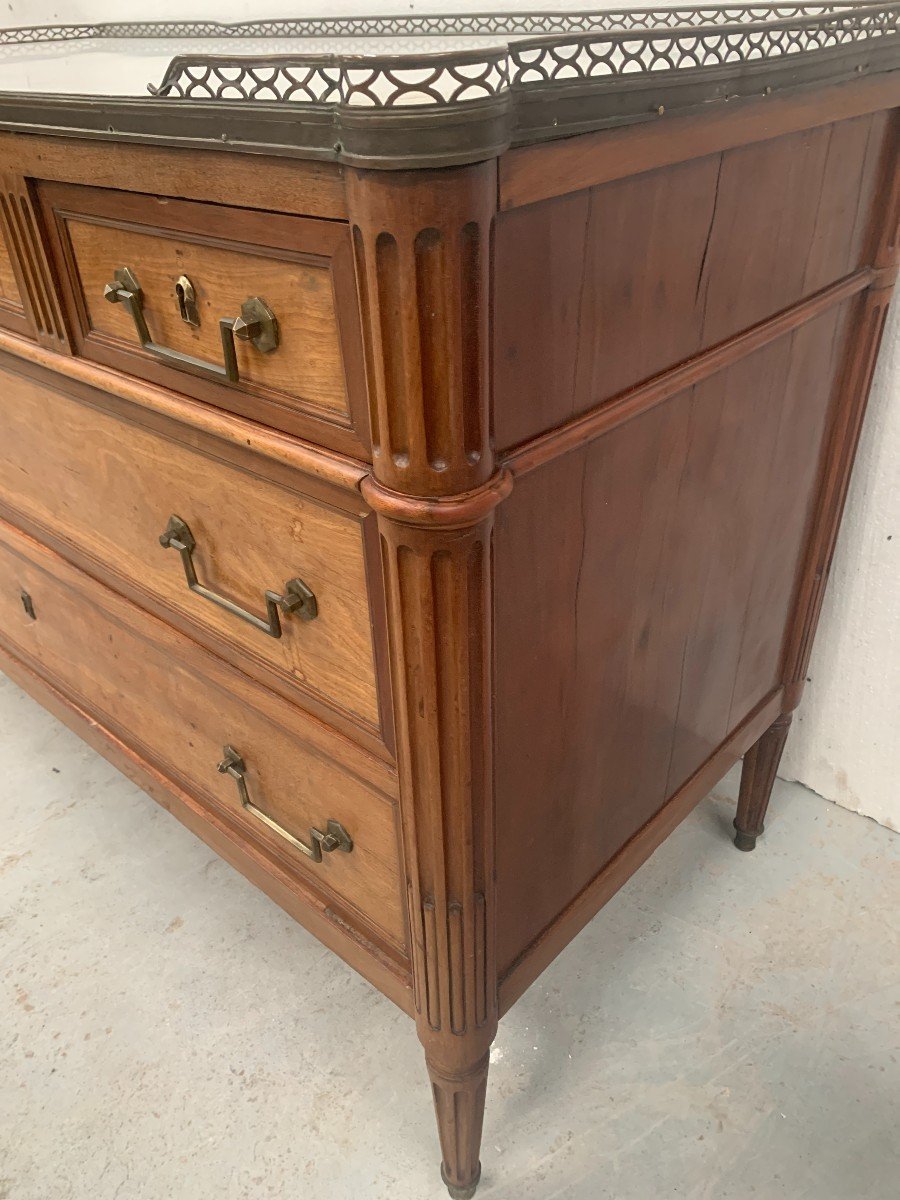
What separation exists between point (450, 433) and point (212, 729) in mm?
610

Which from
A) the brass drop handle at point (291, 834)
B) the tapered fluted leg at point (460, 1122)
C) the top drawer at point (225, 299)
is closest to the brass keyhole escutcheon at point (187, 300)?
the top drawer at point (225, 299)

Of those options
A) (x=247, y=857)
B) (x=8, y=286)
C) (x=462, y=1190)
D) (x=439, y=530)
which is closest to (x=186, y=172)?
(x=439, y=530)

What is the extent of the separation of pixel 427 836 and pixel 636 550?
324 mm

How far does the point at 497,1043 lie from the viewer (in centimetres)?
120

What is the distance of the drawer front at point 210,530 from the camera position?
0.73 metres

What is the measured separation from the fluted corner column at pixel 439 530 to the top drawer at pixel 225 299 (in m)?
0.05

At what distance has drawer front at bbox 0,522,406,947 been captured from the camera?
88cm

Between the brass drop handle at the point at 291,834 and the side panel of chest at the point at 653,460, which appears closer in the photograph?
the side panel of chest at the point at 653,460

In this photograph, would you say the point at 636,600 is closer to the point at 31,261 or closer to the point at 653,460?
the point at 653,460

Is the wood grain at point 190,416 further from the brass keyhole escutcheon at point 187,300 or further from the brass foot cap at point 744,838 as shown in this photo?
the brass foot cap at point 744,838

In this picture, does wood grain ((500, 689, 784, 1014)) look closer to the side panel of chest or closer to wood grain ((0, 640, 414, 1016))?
the side panel of chest

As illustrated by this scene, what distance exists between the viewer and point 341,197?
541 millimetres

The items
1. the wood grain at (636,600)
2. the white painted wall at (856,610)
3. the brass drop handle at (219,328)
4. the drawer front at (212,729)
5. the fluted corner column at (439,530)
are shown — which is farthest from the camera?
the white painted wall at (856,610)

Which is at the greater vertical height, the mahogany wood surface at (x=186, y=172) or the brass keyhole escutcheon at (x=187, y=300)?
the mahogany wood surface at (x=186, y=172)
